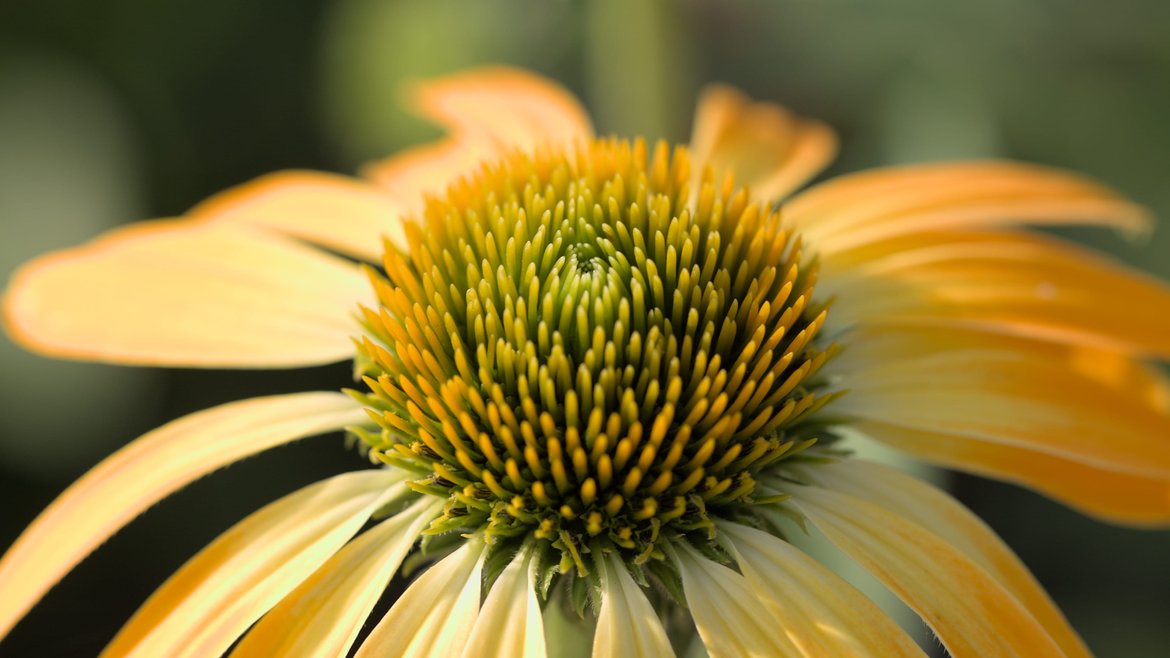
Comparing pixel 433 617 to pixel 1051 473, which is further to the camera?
pixel 1051 473

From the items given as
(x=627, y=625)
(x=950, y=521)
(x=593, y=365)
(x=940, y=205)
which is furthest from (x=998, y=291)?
(x=627, y=625)

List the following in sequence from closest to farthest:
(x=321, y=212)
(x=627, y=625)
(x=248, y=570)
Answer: (x=627, y=625) → (x=248, y=570) → (x=321, y=212)

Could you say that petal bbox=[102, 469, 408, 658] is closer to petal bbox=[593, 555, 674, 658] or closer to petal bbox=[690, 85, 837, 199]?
petal bbox=[593, 555, 674, 658]

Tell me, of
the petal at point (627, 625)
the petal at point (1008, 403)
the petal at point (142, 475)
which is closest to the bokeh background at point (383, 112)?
the petal at point (1008, 403)

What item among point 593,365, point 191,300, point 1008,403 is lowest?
point 1008,403

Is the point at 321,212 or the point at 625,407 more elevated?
the point at 321,212

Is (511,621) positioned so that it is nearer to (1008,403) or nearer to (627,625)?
(627,625)

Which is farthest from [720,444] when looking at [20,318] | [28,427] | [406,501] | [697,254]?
[28,427]
